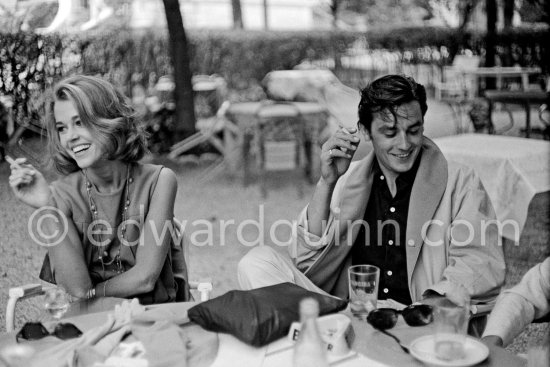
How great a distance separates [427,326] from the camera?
1.74m

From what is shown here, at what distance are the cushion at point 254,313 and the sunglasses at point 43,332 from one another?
11.3 inches

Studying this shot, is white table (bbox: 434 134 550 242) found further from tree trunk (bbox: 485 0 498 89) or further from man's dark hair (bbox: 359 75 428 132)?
tree trunk (bbox: 485 0 498 89)

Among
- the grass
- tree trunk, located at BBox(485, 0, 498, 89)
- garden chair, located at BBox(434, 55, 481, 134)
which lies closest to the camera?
the grass

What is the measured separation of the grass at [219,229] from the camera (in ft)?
14.2

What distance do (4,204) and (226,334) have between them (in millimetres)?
3822

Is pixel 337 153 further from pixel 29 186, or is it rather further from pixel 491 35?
pixel 491 35

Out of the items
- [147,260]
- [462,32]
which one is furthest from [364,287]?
[462,32]

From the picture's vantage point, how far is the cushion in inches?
63.8

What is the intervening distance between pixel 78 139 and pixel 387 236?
3.77 feet

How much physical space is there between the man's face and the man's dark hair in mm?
19

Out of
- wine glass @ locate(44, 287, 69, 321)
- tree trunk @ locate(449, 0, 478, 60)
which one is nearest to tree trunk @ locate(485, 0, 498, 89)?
tree trunk @ locate(449, 0, 478, 60)

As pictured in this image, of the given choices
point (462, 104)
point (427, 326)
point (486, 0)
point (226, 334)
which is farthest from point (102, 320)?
point (486, 0)

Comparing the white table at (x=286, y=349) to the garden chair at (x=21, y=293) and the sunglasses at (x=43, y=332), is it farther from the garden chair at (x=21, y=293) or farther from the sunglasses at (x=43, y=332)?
the garden chair at (x=21, y=293)

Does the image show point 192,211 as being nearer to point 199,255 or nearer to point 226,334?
point 199,255
